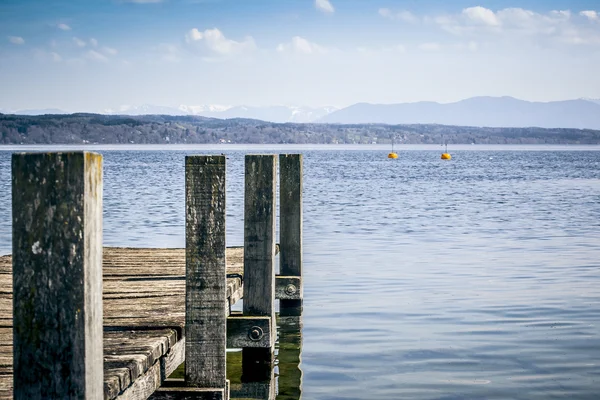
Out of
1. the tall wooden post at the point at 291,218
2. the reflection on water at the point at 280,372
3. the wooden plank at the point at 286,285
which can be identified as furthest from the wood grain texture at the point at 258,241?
the wooden plank at the point at 286,285

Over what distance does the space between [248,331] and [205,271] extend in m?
2.31

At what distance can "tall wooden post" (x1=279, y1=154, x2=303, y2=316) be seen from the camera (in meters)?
11.4

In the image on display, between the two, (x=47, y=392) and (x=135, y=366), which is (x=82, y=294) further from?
(x=135, y=366)

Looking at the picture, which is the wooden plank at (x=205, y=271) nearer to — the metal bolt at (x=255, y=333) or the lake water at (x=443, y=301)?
the metal bolt at (x=255, y=333)

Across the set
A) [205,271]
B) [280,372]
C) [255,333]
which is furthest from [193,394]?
[280,372]

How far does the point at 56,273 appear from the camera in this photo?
3.25 meters

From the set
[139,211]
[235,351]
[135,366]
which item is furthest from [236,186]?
[135,366]

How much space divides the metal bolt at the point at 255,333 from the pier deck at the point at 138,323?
47 cm

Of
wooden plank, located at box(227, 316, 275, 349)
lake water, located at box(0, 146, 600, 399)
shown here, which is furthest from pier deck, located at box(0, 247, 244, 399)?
lake water, located at box(0, 146, 600, 399)

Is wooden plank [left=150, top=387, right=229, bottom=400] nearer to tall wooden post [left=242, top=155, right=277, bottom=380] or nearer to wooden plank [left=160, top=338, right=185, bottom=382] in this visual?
wooden plank [left=160, top=338, right=185, bottom=382]

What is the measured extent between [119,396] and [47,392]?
4.61 ft

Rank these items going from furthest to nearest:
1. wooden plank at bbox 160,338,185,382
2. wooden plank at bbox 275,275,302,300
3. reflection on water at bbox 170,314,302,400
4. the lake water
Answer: wooden plank at bbox 275,275,302,300
the lake water
reflection on water at bbox 170,314,302,400
wooden plank at bbox 160,338,185,382

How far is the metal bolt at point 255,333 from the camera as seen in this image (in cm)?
786

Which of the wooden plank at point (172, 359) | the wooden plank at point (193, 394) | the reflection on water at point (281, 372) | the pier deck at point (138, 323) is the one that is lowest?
the reflection on water at point (281, 372)
